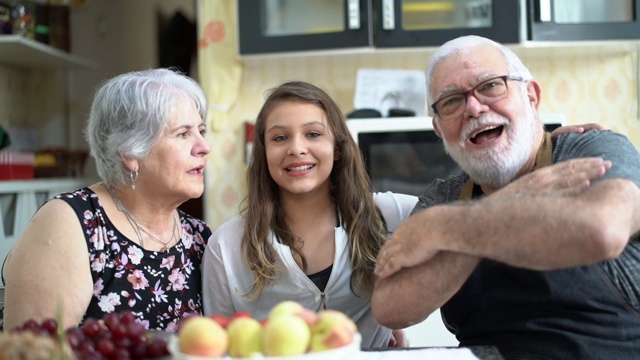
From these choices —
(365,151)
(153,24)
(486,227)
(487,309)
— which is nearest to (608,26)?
(365,151)

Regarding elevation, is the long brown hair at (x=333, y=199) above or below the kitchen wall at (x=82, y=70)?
below

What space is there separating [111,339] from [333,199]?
944 millimetres

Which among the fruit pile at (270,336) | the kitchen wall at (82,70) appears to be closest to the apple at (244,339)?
the fruit pile at (270,336)

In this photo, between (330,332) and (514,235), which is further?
(514,235)

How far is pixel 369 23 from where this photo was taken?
2.44 meters

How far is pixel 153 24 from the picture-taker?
4.03m

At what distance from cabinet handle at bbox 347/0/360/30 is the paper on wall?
299mm

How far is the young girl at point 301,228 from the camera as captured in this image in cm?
157

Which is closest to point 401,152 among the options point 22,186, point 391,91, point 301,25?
point 391,91

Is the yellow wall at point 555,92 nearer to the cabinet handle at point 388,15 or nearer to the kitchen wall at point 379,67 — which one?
the kitchen wall at point 379,67

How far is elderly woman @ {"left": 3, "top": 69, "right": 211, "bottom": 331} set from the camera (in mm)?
1364

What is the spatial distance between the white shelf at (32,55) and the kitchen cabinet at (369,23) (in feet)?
2.86

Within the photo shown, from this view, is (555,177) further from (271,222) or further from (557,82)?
(557,82)

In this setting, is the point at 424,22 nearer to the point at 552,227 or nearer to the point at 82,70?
the point at 552,227
